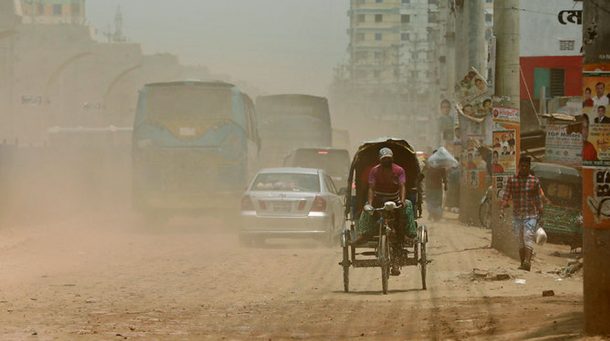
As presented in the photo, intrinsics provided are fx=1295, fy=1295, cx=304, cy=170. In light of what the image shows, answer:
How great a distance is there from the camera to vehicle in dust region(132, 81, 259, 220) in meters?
31.1

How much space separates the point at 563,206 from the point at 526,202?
5713 millimetres

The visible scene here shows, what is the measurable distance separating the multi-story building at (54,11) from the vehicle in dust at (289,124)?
12728 cm

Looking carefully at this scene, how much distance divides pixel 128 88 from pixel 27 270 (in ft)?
355

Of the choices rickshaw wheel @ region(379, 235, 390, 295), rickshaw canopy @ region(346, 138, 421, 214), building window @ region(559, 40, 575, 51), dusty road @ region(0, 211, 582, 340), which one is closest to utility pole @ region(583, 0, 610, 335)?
dusty road @ region(0, 211, 582, 340)

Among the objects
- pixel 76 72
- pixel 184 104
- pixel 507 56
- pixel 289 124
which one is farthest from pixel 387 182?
pixel 76 72

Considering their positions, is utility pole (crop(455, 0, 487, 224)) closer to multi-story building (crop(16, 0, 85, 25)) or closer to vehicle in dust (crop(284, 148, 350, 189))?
vehicle in dust (crop(284, 148, 350, 189))

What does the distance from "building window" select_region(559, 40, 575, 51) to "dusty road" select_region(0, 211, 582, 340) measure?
105ft

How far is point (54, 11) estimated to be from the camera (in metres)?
179

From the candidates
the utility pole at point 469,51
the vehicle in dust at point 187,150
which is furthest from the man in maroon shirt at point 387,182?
the vehicle in dust at point 187,150

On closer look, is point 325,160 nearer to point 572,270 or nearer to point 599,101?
point 572,270

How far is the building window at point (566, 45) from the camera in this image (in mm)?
56781

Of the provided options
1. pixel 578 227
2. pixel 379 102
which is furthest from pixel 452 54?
pixel 379 102

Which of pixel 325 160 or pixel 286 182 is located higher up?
pixel 286 182

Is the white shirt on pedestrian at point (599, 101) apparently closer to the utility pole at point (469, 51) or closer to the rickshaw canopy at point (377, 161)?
the rickshaw canopy at point (377, 161)
